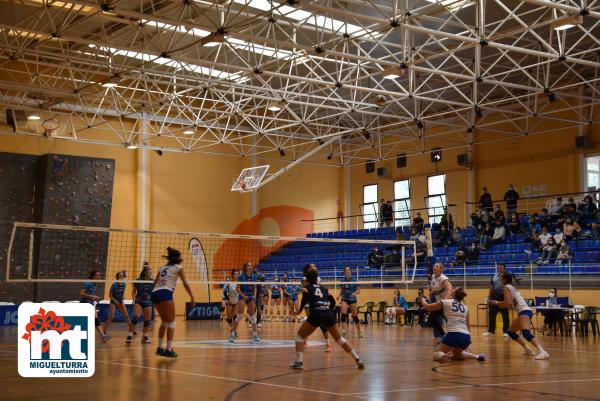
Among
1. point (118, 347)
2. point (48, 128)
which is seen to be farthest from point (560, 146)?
point (118, 347)

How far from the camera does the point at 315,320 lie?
12.5 metres

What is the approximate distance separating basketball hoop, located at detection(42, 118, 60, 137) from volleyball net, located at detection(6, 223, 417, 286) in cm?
376

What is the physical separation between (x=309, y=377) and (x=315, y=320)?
4.66 feet

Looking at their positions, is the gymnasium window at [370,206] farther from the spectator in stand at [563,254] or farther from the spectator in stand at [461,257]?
the spectator in stand at [563,254]

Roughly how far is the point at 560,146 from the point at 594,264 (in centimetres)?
871

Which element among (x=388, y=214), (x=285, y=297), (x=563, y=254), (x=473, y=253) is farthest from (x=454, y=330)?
(x=388, y=214)

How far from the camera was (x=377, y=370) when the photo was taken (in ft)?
40.2

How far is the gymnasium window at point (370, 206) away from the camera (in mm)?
40281

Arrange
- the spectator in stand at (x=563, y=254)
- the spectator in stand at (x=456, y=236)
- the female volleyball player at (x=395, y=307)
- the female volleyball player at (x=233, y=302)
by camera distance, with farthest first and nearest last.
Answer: the spectator in stand at (x=456, y=236), the female volleyball player at (x=395, y=307), the spectator in stand at (x=563, y=254), the female volleyball player at (x=233, y=302)

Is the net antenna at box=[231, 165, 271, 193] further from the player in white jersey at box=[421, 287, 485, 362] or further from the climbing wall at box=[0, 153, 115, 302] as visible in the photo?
the player in white jersey at box=[421, 287, 485, 362]

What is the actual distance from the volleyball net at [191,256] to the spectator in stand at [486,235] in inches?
105

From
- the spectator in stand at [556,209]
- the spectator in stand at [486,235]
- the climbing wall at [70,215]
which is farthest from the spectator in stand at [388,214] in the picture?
the climbing wall at [70,215]

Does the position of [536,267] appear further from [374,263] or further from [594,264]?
[374,263]

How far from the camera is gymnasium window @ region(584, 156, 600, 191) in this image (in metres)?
32.0
